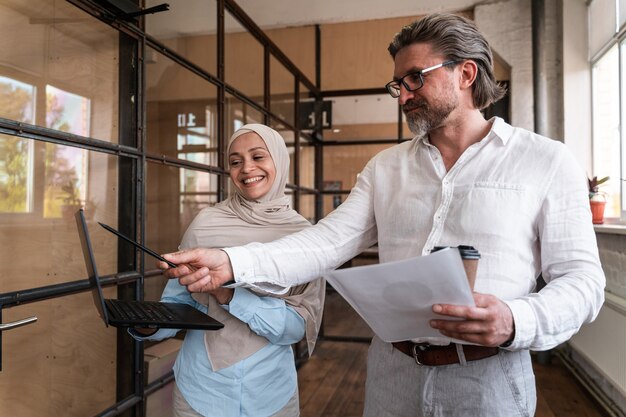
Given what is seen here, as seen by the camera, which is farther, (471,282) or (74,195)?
(74,195)

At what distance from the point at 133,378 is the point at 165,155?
2.90 ft

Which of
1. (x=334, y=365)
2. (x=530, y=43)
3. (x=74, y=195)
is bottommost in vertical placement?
(x=334, y=365)

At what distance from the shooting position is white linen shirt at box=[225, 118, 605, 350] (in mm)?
870

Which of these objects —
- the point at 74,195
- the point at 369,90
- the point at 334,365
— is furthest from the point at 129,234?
the point at 369,90

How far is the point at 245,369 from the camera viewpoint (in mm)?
1318

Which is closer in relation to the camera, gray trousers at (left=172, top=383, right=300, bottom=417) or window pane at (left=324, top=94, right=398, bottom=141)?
gray trousers at (left=172, top=383, right=300, bottom=417)

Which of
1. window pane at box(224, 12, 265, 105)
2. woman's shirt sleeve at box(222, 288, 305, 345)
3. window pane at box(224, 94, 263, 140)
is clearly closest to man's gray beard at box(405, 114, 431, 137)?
woman's shirt sleeve at box(222, 288, 305, 345)

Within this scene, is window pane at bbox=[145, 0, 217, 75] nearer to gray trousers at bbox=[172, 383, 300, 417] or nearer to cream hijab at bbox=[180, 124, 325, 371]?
cream hijab at bbox=[180, 124, 325, 371]

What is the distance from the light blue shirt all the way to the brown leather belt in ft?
1.43

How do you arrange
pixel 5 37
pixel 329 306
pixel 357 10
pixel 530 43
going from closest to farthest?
pixel 5 37, pixel 530 43, pixel 357 10, pixel 329 306

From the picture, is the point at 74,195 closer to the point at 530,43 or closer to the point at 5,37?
the point at 5,37

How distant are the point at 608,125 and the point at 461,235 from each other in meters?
3.38

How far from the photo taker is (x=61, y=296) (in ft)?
4.58

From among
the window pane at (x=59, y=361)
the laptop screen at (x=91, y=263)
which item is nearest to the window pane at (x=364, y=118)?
the window pane at (x=59, y=361)
